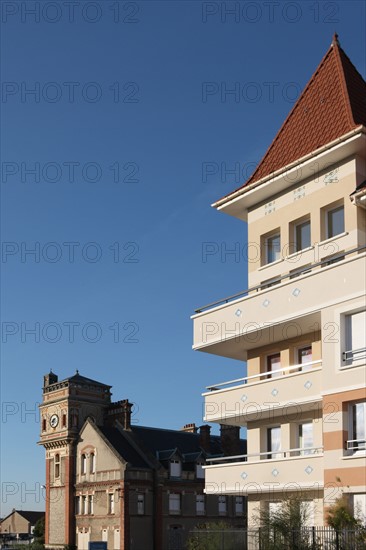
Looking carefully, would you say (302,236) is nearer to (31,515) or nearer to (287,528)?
(287,528)

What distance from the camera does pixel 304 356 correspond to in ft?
86.1

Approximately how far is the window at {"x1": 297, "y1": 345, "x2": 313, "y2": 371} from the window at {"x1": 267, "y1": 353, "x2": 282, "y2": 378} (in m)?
0.93

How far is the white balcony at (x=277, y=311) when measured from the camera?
76.6 feet

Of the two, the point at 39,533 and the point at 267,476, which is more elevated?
the point at 267,476

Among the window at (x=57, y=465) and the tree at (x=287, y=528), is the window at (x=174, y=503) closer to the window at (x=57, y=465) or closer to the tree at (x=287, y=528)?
the window at (x=57, y=465)

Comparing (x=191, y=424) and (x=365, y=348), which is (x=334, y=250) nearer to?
(x=365, y=348)

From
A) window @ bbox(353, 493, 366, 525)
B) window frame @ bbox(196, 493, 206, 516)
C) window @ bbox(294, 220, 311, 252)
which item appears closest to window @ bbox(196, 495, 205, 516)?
window frame @ bbox(196, 493, 206, 516)

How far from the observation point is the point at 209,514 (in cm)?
6900

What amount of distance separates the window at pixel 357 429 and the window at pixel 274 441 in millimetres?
4333

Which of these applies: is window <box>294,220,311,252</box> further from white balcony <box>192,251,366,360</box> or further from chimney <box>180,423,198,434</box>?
chimney <box>180,423,198,434</box>

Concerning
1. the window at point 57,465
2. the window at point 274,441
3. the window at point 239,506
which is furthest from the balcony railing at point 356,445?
the window at point 57,465

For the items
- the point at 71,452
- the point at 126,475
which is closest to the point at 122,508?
the point at 126,475

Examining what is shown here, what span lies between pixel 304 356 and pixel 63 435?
48131mm

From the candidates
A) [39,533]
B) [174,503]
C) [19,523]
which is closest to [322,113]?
[174,503]
